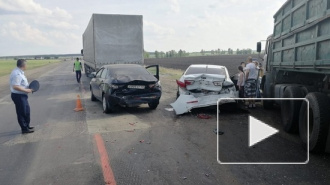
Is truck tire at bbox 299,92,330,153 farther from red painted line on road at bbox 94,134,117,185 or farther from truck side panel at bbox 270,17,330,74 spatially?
red painted line on road at bbox 94,134,117,185

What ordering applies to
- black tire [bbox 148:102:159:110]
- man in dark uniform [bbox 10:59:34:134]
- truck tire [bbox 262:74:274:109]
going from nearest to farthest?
man in dark uniform [bbox 10:59:34:134] < truck tire [bbox 262:74:274:109] < black tire [bbox 148:102:159:110]

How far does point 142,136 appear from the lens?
6.49 meters

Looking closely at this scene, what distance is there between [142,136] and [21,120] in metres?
2.87

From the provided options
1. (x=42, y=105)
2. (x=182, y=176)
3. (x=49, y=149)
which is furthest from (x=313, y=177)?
(x=42, y=105)

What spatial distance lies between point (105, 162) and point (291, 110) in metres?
4.02

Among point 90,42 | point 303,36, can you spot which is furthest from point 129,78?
point 90,42

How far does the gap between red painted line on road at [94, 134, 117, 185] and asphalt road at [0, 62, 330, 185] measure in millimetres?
49

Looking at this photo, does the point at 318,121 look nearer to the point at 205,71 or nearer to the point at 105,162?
the point at 105,162

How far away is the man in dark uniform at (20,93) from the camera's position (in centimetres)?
667

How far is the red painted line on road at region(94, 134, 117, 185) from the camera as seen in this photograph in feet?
13.7

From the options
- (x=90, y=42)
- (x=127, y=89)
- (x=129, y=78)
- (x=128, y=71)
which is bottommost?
(x=127, y=89)

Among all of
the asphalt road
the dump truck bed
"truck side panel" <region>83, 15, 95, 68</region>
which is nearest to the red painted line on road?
the asphalt road

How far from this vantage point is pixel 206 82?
8.48m

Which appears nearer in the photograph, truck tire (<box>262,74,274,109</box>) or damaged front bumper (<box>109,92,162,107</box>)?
damaged front bumper (<box>109,92,162,107</box>)
